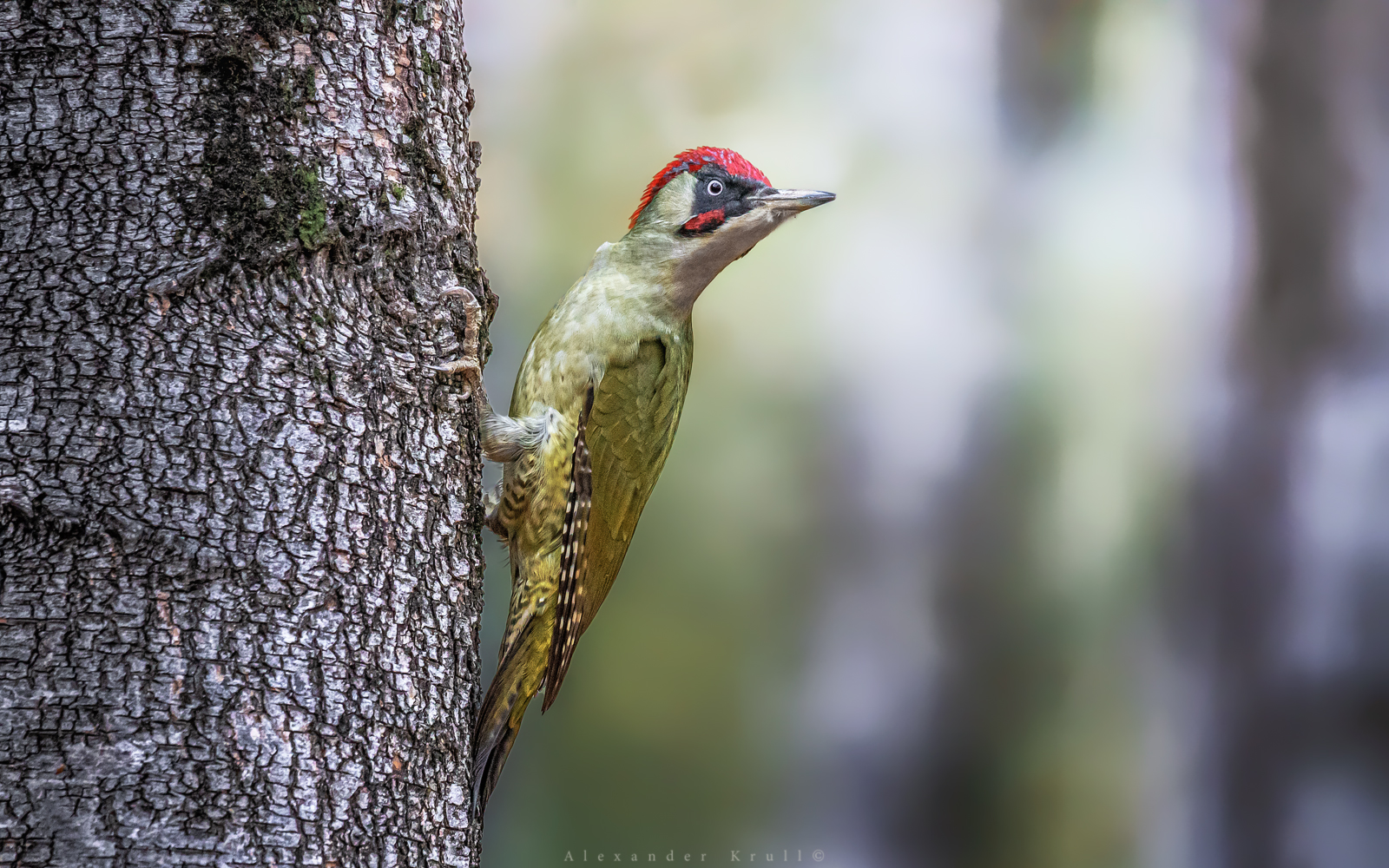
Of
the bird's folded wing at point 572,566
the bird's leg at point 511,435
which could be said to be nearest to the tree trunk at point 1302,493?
the bird's folded wing at point 572,566

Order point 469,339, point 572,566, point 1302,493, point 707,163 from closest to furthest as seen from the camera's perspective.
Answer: point 469,339 → point 572,566 → point 707,163 → point 1302,493

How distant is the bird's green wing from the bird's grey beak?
42cm

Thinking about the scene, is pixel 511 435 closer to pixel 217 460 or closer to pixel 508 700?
pixel 508 700

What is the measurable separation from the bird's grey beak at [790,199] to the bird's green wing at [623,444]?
42 cm

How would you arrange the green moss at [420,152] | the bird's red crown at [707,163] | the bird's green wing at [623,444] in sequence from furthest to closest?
the bird's red crown at [707,163], the bird's green wing at [623,444], the green moss at [420,152]

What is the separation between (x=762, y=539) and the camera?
407 cm

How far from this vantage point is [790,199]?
270 centimetres

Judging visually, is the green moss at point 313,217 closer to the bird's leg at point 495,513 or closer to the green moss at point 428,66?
the green moss at point 428,66

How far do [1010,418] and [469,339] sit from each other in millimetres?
2993

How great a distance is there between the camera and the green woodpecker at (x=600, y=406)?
7.45 ft

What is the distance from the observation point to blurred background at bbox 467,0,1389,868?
404cm

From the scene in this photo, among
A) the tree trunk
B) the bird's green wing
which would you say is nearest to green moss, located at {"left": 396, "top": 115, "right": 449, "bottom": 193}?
the bird's green wing

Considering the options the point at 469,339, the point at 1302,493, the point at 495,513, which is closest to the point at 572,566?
the point at 495,513

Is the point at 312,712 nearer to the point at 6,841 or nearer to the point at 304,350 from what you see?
the point at 6,841
